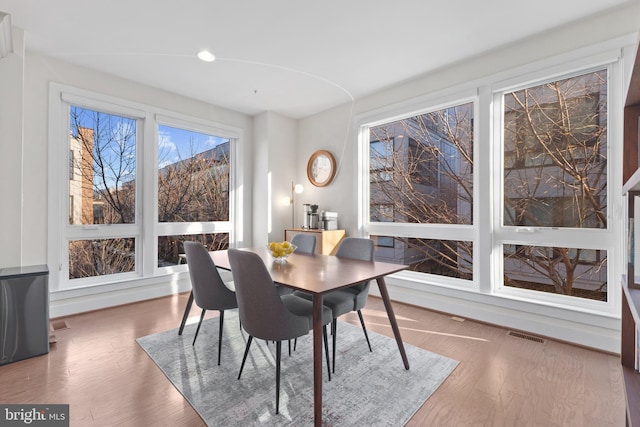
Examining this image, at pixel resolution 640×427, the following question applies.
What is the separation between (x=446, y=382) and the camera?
1997mm

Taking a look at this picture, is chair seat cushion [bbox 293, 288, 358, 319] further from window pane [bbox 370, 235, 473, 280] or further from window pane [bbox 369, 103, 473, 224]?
window pane [bbox 369, 103, 473, 224]

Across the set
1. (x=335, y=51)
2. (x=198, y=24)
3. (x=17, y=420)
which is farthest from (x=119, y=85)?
(x=17, y=420)

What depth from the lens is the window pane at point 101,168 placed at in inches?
131

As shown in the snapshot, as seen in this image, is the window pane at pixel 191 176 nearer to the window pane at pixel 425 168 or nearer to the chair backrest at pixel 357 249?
the window pane at pixel 425 168

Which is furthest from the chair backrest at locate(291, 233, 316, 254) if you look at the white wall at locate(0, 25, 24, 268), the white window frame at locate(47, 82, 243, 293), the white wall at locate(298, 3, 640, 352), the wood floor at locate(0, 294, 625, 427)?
the white wall at locate(0, 25, 24, 268)

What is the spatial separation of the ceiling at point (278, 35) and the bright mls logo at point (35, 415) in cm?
277

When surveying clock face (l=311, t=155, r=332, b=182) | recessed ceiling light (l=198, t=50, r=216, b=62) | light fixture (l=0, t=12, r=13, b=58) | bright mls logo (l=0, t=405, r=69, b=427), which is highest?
recessed ceiling light (l=198, t=50, r=216, b=62)

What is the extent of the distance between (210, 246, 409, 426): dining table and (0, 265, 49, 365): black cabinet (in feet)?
4.57

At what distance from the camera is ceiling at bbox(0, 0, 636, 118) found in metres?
2.31

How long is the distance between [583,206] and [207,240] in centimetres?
438

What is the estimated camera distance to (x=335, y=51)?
2.95m

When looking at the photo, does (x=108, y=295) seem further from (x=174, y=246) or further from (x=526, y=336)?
(x=526, y=336)

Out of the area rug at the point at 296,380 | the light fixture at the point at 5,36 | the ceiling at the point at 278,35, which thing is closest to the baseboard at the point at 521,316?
the area rug at the point at 296,380

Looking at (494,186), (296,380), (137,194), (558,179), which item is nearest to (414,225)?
(494,186)
